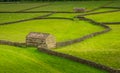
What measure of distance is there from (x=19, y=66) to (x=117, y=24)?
37.8 metres

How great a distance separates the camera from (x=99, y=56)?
35656 millimetres

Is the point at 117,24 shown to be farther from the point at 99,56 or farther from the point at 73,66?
the point at 73,66

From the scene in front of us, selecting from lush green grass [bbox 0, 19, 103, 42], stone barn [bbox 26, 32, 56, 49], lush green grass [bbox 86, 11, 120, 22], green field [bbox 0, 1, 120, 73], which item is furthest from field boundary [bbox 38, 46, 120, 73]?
lush green grass [bbox 86, 11, 120, 22]

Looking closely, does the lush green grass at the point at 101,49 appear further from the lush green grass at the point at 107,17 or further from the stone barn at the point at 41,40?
the lush green grass at the point at 107,17

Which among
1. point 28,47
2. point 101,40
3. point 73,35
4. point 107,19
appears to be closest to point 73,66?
point 28,47

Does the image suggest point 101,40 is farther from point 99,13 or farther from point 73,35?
point 99,13

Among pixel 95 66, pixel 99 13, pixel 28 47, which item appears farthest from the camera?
pixel 99 13

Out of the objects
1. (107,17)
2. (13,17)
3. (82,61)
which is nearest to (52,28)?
(107,17)

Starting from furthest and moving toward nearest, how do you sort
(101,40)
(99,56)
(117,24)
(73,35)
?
(117,24), (73,35), (101,40), (99,56)

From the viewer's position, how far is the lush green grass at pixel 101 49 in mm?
34156

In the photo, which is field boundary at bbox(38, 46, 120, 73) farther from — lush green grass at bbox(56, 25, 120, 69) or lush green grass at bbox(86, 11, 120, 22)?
lush green grass at bbox(86, 11, 120, 22)

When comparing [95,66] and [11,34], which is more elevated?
[95,66]

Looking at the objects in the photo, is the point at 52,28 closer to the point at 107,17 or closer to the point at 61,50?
the point at 107,17

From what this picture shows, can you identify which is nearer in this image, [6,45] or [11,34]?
[6,45]
